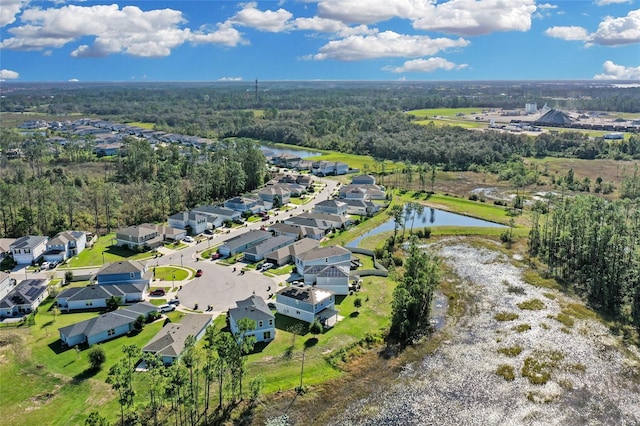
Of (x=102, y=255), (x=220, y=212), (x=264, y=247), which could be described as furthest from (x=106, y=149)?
(x=264, y=247)

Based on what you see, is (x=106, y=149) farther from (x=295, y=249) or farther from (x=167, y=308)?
(x=167, y=308)

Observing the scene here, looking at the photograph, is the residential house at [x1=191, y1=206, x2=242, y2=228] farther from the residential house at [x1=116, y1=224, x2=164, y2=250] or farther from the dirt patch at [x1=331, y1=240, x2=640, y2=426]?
the dirt patch at [x1=331, y1=240, x2=640, y2=426]

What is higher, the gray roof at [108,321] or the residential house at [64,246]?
the residential house at [64,246]

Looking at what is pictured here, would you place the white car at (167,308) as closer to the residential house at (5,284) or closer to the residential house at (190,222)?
the residential house at (5,284)

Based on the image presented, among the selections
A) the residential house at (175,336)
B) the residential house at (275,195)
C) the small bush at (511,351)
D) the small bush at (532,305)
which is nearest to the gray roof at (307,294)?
the residential house at (175,336)

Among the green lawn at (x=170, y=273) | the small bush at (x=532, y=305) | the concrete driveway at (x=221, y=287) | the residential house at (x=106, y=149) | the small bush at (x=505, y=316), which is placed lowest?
the small bush at (x=505, y=316)

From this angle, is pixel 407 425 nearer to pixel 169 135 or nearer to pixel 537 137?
pixel 537 137
